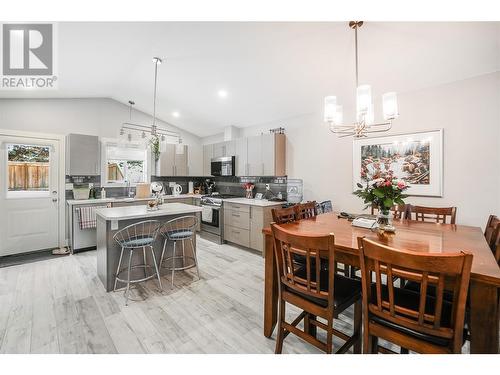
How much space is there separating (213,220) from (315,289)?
336 centimetres

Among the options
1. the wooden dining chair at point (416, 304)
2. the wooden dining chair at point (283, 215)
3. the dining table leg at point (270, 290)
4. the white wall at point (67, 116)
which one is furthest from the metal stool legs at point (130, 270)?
the white wall at point (67, 116)

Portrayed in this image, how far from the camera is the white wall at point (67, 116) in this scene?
3.88 metres

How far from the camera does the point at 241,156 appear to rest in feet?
15.8

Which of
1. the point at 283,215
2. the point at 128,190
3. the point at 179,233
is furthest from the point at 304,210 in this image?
the point at 128,190

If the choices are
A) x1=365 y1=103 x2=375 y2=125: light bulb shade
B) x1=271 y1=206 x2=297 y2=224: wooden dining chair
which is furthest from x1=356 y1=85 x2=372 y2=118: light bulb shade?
x1=271 y1=206 x2=297 y2=224: wooden dining chair

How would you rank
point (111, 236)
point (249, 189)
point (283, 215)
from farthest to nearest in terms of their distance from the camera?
point (249, 189) < point (111, 236) < point (283, 215)

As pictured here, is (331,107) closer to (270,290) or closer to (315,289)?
(315,289)

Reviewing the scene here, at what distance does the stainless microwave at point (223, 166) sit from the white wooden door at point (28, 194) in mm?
2894

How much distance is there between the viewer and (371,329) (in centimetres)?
129

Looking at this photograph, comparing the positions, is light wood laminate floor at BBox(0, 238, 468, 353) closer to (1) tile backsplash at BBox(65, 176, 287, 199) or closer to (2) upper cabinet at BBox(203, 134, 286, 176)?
(1) tile backsplash at BBox(65, 176, 287, 199)

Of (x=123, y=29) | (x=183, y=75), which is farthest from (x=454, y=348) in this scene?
(x=183, y=75)

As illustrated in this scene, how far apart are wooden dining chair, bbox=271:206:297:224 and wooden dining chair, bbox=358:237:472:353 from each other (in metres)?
1.03

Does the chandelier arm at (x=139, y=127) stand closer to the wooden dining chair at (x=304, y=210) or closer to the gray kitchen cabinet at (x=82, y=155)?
the gray kitchen cabinet at (x=82, y=155)
